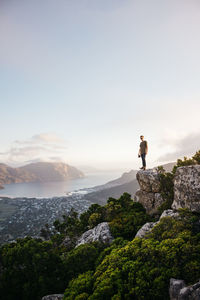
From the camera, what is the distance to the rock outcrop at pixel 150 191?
15.6 metres

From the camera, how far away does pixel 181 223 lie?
29.9 feet

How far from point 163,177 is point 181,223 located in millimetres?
6820

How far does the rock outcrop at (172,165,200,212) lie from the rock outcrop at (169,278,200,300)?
5.67m

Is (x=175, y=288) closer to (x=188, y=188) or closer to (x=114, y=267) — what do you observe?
(x=114, y=267)

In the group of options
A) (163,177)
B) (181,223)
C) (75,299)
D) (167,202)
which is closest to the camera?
(75,299)

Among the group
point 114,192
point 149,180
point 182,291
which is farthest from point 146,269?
point 114,192

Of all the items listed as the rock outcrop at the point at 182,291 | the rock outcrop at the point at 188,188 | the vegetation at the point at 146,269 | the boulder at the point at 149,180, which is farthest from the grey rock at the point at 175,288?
the boulder at the point at 149,180

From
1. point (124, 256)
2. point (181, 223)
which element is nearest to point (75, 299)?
point (124, 256)

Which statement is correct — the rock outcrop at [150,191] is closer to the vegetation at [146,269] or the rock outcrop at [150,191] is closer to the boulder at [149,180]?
the boulder at [149,180]

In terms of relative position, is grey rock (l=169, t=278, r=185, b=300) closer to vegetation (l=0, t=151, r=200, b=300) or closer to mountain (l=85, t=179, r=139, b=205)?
vegetation (l=0, t=151, r=200, b=300)

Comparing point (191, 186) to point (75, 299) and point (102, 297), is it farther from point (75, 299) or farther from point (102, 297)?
point (75, 299)

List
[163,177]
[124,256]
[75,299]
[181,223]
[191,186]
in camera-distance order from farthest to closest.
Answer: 1. [163,177]
2. [191,186]
3. [181,223]
4. [124,256]
5. [75,299]

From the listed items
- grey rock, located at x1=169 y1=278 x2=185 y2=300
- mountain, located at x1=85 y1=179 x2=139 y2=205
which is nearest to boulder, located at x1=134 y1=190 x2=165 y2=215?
grey rock, located at x1=169 y1=278 x2=185 y2=300

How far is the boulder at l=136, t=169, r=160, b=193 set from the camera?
51.7 feet
